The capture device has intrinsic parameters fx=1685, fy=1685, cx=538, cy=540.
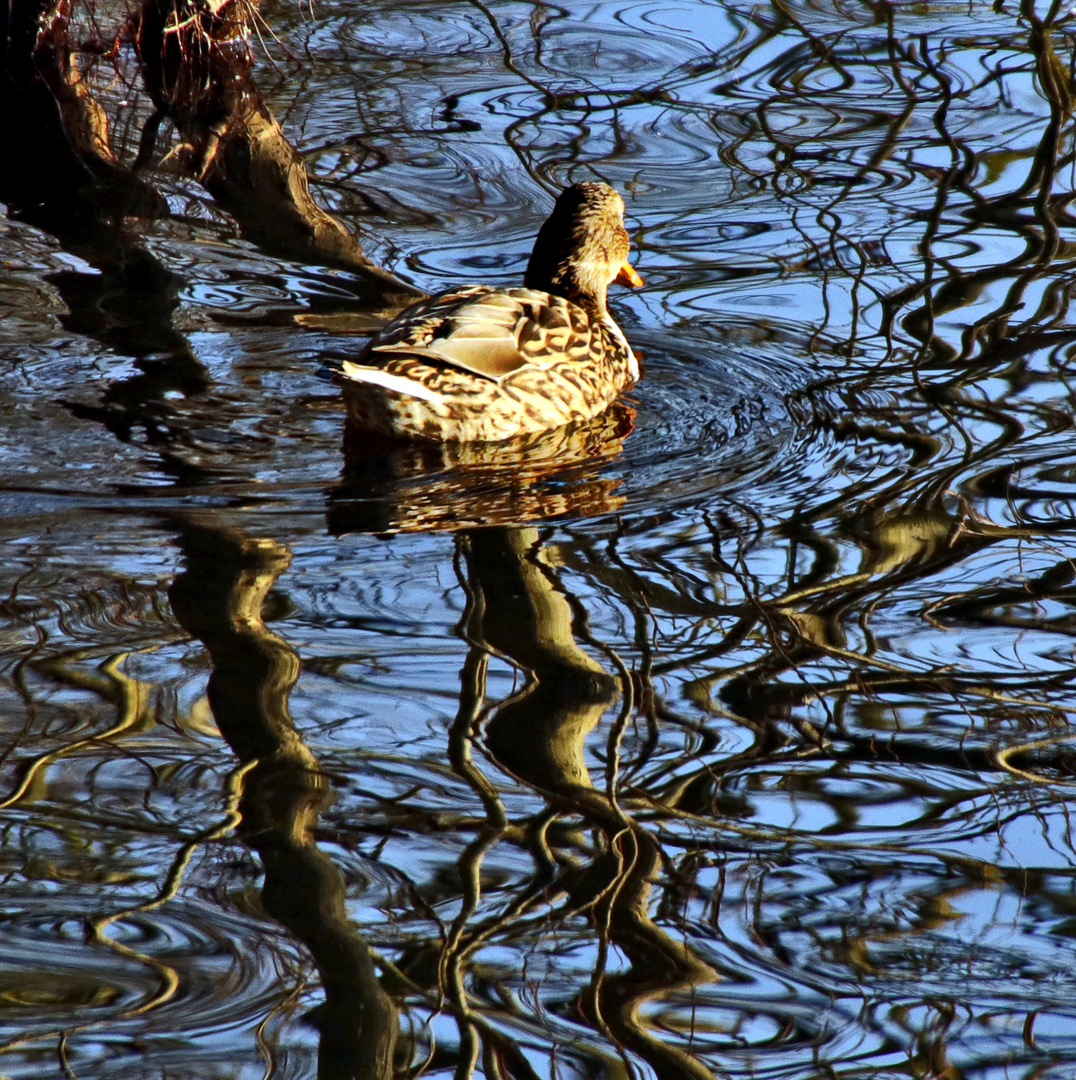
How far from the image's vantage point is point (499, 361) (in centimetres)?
593

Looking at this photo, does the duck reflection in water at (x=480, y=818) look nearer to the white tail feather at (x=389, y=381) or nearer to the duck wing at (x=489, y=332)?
the white tail feather at (x=389, y=381)

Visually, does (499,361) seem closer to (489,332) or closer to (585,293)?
(489,332)

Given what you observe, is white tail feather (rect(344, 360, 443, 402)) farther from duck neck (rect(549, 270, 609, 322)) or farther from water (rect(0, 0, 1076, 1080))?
duck neck (rect(549, 270, 609, 322))

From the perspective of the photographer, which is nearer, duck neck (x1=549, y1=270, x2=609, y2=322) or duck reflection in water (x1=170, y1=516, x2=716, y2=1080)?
duck reflection in water (x1=170, y1=516, x2=716, y2=1080)

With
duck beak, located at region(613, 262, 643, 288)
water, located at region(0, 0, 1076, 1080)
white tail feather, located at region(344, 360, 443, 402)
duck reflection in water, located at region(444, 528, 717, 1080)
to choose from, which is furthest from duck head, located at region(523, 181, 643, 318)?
duck reflection in water, located at region(444, 528, 717, 1080)

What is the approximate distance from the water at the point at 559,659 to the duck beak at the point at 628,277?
7.2 inches

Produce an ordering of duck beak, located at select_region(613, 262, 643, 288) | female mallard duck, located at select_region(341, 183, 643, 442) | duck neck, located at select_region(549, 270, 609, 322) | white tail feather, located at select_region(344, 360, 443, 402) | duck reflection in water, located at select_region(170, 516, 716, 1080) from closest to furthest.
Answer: duck reflection in water, located at select_region(170, 516, 716, 1080) < white tail feather, located at select_region(344, 360, 443, 402) < female mallard duck, located at select_region(341, 183, 643, 442) < duck neck, located at select_region(549, 270, 609, 322) < duck beak, located at select_region(613, 262, 643, 288)

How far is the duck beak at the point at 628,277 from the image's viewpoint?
698cm

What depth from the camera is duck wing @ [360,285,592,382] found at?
571 cm

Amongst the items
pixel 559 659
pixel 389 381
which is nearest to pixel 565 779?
pixel 559 659

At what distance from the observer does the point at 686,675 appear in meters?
4.13

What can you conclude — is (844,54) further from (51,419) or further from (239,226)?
(51,419)

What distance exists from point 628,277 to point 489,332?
1.24 metres

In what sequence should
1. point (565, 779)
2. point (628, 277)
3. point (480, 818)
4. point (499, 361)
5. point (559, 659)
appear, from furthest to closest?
1. point (628, 277)
2. point (499, 361)
3. point (559, 659)
4. point (565, 779)
5. point (480, 818)
